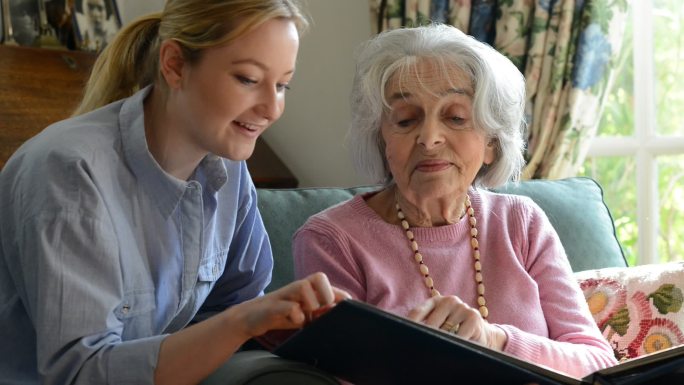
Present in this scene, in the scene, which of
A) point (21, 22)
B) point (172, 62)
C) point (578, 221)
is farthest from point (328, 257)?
point (21, 22)

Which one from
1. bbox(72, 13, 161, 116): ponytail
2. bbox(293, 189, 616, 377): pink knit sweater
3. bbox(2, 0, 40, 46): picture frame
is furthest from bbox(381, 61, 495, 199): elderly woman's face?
bbox(2, 0, 40, 46): picture frame

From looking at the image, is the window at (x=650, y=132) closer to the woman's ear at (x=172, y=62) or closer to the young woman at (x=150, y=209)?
the young woman at (x=150, y=209)

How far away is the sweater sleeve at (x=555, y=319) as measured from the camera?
165 cm

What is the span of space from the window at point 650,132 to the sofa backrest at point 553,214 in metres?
0.79

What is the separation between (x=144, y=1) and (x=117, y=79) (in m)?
1.98

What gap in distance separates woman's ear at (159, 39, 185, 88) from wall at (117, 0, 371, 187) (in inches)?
76.8

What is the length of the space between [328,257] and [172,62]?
47 centimetres

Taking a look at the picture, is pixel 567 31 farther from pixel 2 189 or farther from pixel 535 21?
Result: pixel 2 189

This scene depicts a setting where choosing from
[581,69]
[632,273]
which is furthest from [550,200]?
[581,69]

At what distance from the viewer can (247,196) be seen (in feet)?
5.79

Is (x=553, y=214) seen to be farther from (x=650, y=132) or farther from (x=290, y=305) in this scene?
(x=290, y=305)

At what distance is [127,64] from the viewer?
165 cm

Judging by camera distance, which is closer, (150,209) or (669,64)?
(150,209)

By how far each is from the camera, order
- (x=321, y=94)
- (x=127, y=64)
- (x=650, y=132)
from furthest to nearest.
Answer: (x=321, y=94) → (x=650, y=132) → (x=127, y=64)
